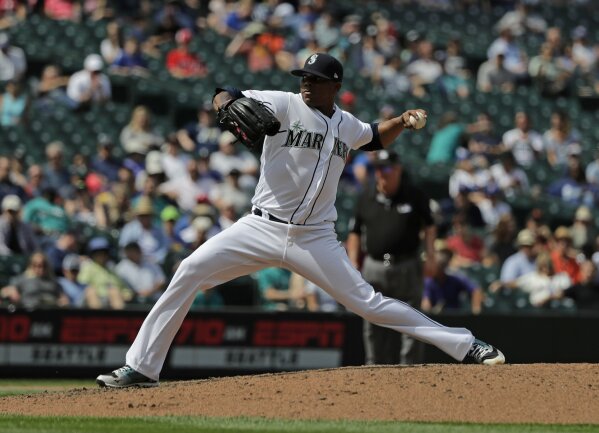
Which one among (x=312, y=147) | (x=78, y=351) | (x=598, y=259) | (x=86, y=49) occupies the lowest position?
(x=78, y=351)

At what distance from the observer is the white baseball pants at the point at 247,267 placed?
6980 mm

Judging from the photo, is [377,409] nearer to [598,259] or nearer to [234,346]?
[234,346]

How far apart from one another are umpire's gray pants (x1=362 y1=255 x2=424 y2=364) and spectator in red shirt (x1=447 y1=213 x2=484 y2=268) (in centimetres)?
384

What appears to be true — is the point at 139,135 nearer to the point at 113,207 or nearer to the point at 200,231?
the point at 113,207

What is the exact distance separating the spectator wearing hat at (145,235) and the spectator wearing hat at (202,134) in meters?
2.28

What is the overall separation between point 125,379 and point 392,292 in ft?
10.5

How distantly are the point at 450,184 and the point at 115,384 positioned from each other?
882 cm

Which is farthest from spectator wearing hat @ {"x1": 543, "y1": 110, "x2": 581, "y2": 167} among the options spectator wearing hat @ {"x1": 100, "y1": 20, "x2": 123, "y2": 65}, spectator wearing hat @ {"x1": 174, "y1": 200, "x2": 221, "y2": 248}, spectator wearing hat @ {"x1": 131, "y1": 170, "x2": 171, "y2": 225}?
spectator wearing hat @ {"x1": 131, "y1": 170, "x2": 171, "y2": 225}

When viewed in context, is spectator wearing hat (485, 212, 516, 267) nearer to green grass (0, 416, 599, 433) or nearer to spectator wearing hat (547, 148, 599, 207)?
spectator wearing hat (547, 148, 599, 207)

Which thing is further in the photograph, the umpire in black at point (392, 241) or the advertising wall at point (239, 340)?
the advertising wall at point (239, 340)

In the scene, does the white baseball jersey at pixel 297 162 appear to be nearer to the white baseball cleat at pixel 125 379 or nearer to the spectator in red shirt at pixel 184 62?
→ the white baseball cleat at pixel 125 379

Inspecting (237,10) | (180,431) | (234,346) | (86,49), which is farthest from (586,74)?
(180,431)

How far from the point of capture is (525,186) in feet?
53.2

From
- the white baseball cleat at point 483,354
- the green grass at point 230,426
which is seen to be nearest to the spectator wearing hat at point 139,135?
the white baseball cleat at point 483,354
